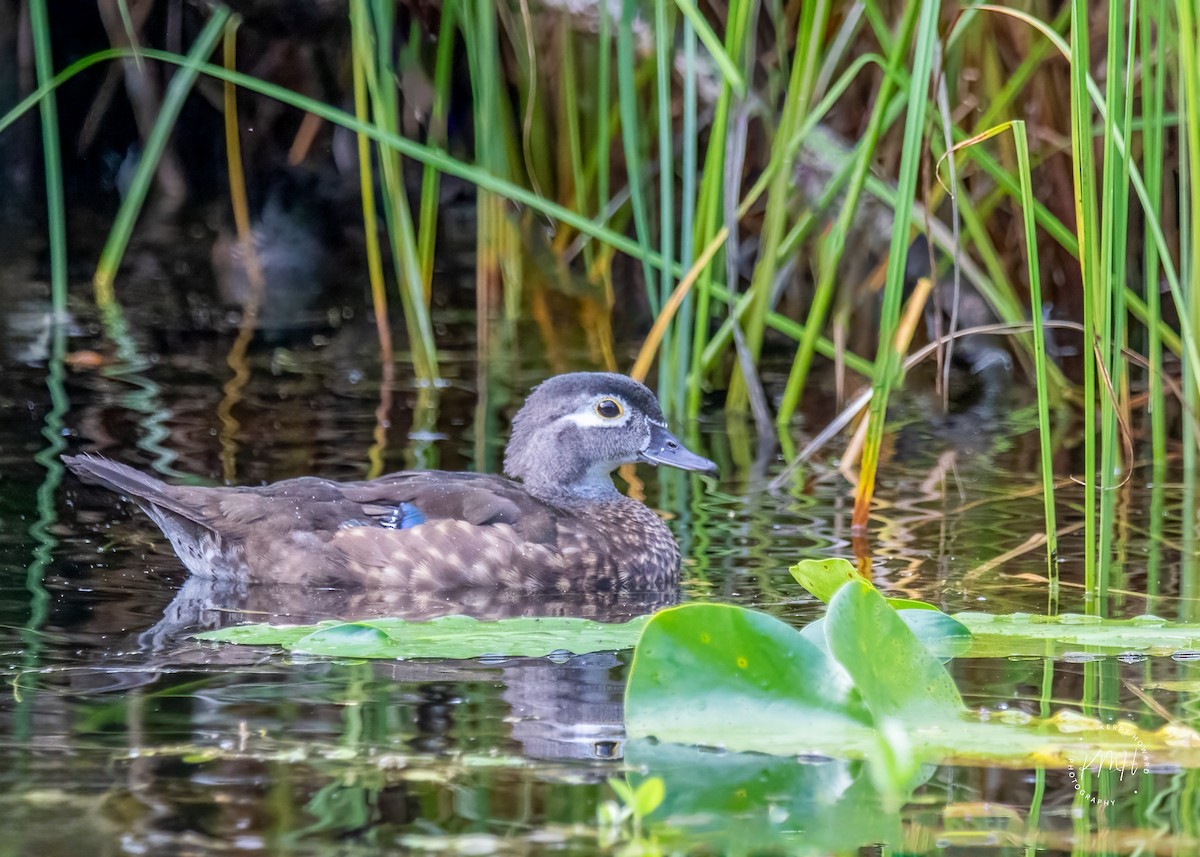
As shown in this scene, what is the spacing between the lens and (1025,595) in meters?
5.07

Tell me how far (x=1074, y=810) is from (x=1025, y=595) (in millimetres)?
1928

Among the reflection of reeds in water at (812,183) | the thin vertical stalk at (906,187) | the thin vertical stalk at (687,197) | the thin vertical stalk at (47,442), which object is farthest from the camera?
the thin vertical stalk at (687,197)

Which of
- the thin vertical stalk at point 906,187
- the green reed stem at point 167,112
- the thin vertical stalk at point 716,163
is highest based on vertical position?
the green reed stem at point 167,112

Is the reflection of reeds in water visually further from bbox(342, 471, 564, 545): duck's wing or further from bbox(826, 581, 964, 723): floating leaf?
bbox(342, 471, 564, 545): duck's wing

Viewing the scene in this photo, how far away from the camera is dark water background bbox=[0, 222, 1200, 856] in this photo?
311cm

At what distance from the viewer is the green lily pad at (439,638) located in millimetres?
4207

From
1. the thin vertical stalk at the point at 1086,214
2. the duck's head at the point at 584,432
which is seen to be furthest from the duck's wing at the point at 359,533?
the thin vertical stalk at the point at 1086,214

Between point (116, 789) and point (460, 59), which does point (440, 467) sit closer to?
point (116, 789)

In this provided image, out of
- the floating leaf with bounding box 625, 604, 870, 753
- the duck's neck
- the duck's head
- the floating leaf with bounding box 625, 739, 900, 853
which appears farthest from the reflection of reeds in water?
the floating leaf with bounding box 625, 739, 900, 853

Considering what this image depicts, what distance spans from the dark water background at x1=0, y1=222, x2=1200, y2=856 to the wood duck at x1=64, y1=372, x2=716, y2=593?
136mm

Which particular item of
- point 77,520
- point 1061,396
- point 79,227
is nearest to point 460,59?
point 79,227

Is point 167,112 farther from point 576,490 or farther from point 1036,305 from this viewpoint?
point 1036,305

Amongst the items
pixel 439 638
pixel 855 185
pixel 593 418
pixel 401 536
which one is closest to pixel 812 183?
pixel 855 185

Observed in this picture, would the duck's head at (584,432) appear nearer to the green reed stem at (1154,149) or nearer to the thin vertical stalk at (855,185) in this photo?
the thin vertical stalk at (855,185)
